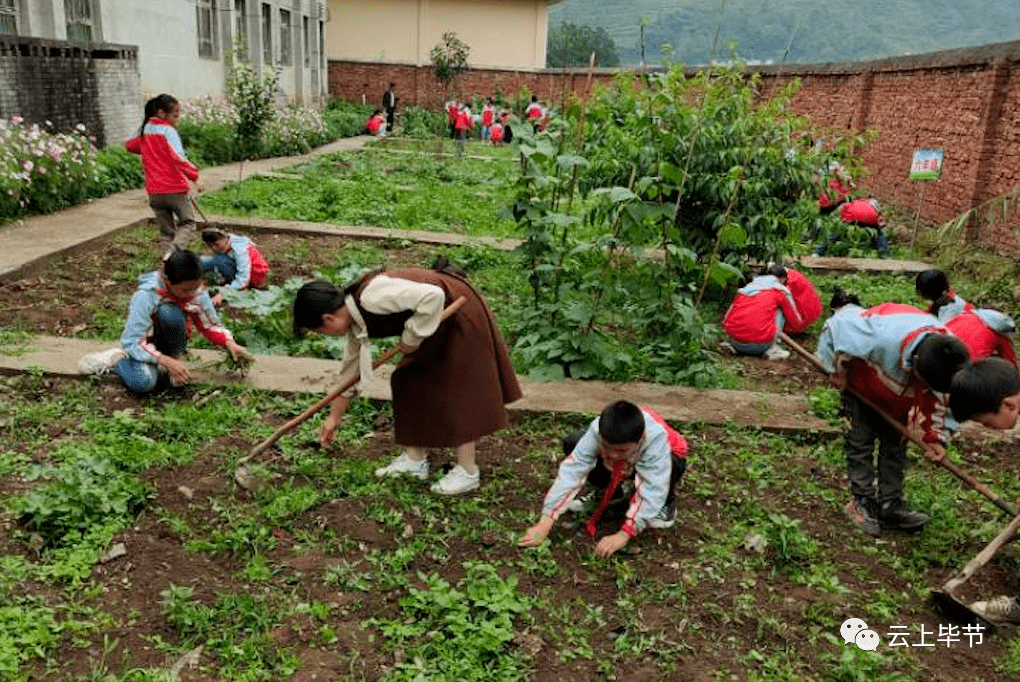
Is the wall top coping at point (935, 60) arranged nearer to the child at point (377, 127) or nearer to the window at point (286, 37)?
the child at point (377, 127)

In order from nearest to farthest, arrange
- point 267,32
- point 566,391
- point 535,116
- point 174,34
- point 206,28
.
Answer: point 566,391 → point 535,116 → point 174,34 → point 206,28 → point 267,32

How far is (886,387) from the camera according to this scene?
3383mm

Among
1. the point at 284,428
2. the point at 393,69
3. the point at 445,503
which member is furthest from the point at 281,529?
the point at 393,69

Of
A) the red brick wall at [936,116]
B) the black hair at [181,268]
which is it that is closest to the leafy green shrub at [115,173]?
the red brick wall at [936,116]

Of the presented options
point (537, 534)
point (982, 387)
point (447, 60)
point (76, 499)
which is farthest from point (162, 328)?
point (447, 60)

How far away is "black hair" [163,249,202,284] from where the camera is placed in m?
3.95

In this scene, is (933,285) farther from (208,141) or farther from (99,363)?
(208,141)

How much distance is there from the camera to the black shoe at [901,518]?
3531mm

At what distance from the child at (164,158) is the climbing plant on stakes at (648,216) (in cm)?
305

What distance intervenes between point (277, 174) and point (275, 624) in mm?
10430

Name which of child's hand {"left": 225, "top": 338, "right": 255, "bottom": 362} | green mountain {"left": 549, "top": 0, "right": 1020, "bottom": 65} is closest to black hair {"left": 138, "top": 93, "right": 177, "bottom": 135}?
child's hand {"left": 225, "top": 338, "right": 255, "bottom": 362}

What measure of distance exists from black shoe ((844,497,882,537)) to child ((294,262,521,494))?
1.55 metres

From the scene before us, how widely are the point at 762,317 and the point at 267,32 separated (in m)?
18.4

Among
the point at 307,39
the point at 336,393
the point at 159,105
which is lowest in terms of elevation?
the point at 336,393
